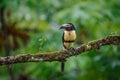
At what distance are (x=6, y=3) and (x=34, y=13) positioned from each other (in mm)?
1227

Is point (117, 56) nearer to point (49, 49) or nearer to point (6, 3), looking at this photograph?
point (49, 49)

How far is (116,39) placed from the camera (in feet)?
19.1

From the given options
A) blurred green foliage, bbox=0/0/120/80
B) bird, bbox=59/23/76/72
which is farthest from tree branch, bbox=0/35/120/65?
blurred green foliage, bbox=0/0/120/80

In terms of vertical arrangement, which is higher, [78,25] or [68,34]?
[68,34]

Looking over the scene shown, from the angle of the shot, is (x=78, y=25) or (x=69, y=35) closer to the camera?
(x=69, y=35)

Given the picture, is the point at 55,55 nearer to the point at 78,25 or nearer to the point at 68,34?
the point at 68,34

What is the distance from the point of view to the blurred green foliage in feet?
30.1

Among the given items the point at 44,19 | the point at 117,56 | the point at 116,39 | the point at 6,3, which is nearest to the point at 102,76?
the point at 117,56

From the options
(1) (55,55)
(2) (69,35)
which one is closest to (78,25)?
(2) (69,35)

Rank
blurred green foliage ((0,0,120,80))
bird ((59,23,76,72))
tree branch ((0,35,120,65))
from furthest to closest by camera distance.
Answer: blurred green foliage ((0,0,120,80)) < bird ((59,23,76,72)) < tree branch ((0,35,120,65))

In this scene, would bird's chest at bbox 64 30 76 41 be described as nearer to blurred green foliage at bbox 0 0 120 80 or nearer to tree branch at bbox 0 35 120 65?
tree branch at bbox 0 35 120 65

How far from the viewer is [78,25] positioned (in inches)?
387

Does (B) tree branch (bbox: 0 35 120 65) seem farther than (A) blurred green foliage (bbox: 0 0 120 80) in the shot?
No

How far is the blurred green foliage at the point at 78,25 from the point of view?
918cm
